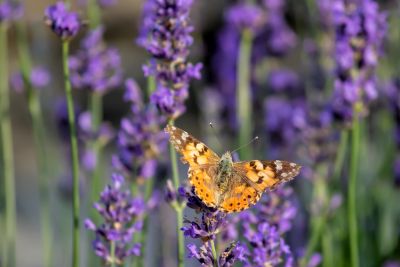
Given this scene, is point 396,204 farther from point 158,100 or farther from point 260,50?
point 158,100

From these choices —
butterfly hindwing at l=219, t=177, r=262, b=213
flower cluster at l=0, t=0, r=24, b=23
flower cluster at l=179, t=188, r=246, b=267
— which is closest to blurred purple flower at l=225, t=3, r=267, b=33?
flower cluster at l=0, t=0, r=24, b=23

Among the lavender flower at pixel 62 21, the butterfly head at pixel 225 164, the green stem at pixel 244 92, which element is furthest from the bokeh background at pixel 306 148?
the butterfly head at pixel 225 164

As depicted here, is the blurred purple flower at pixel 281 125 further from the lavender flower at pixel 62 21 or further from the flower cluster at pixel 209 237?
the flower cluster at pixel 209 237

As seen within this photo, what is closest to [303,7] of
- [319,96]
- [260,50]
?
[260,50]

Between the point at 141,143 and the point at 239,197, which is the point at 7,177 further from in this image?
the point at 239,197

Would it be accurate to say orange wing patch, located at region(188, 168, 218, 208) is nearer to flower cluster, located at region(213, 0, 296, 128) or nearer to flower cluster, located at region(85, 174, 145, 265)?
flower cluster, located at region(85, 174, 145, 265)

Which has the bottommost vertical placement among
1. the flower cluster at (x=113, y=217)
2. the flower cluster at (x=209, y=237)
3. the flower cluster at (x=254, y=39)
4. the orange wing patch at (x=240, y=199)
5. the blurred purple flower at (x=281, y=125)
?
the flower cluster at (x=209, y=237)

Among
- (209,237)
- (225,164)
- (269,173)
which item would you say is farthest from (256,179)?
(209,237)
